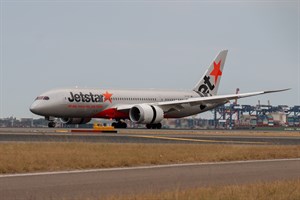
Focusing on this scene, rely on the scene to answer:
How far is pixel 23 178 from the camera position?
18.6 m

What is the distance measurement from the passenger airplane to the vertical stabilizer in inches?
29.4

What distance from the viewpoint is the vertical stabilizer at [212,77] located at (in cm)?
7831

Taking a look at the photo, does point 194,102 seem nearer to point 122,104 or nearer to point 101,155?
point 122,104

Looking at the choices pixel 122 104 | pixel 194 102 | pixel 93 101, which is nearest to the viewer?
pixel 93 101

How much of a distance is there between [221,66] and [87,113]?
20.7 meters

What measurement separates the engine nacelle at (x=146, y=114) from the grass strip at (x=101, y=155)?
106ft

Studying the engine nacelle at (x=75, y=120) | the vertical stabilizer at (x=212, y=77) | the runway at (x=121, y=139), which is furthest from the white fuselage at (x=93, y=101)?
the runway at (x=121, y=139)

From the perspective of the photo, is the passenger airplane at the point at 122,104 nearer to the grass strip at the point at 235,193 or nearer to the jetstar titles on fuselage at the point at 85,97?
the jetstar titles on fuselage at the point at 85,97

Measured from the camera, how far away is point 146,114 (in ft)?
216

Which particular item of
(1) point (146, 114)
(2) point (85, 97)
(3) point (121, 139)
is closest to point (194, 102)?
(1) point (146, 114)

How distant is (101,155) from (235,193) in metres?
11.5

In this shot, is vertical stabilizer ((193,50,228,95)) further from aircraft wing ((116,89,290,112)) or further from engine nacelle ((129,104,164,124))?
engine nacelle ((129,104,164,124))

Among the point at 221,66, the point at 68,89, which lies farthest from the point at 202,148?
the point at 221,66

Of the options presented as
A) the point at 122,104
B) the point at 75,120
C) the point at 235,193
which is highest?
the point at 122,104
